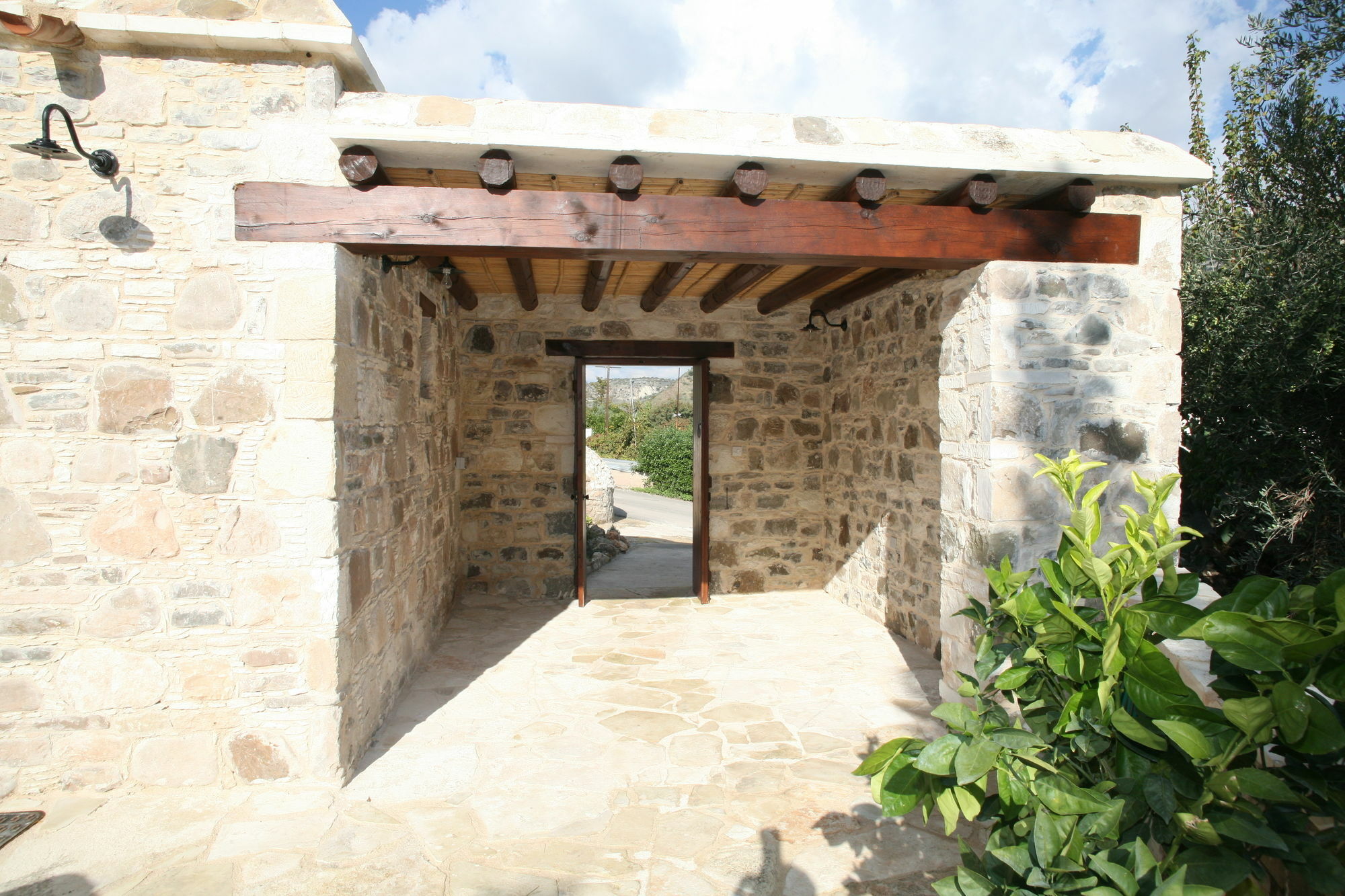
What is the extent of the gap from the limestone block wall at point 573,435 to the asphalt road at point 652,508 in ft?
15.5

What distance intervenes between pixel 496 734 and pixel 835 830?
1.55 meters

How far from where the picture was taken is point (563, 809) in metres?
2.66

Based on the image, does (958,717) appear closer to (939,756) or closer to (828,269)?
(939,756)

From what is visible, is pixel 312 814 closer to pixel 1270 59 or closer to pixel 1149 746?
pixel 1149 746

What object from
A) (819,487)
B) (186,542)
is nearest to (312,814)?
(186,542)

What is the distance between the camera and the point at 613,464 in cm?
1908

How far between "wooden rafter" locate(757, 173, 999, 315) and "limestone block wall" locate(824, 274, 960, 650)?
253 mm

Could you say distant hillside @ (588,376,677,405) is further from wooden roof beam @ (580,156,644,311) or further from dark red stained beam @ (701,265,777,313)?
wooden roof beam @ (580,156,644,311)

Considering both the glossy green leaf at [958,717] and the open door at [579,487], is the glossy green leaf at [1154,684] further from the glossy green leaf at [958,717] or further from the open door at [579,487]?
the open door at [579,487]

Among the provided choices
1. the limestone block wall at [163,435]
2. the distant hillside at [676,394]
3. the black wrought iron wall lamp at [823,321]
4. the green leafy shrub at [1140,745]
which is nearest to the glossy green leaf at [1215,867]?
the green leafy shrub at [1140,745]

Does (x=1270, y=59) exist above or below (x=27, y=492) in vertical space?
above

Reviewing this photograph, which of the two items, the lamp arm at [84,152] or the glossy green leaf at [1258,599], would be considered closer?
the glossy green leaf at [1258,599]

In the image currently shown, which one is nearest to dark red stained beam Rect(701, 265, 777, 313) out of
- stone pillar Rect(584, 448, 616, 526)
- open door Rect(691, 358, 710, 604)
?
open door Rect(691, 358, 710, 604)

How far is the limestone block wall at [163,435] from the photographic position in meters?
2.63
